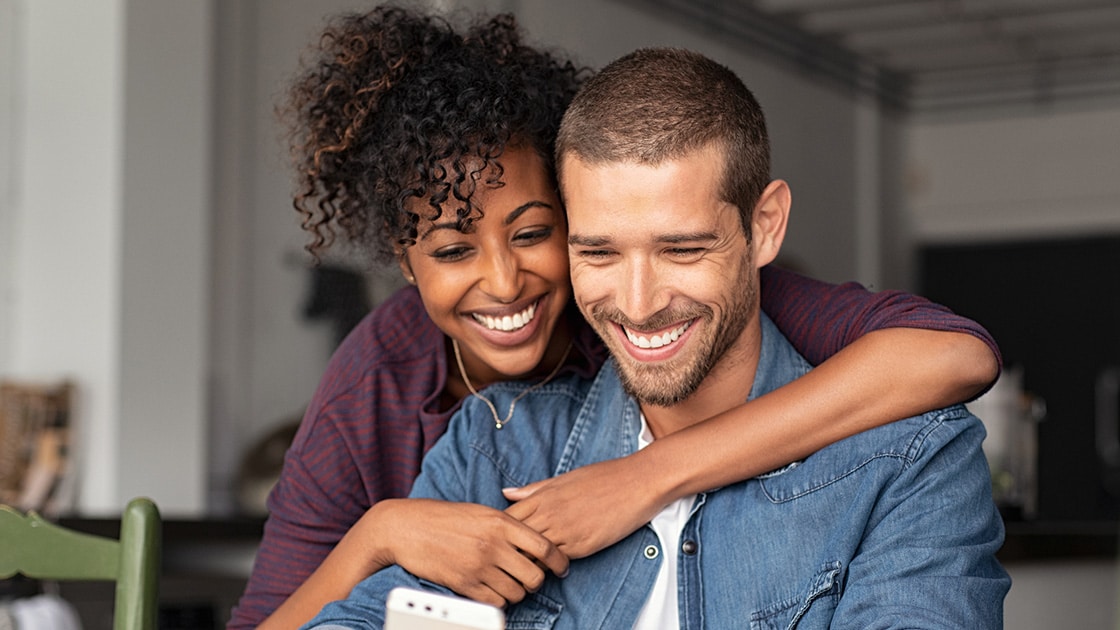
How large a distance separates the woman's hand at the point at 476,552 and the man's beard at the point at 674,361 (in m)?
0.22

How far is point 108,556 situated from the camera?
1.79 m

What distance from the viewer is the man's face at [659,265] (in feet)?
5.10

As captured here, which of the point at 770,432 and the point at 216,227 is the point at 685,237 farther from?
the point at 216,227

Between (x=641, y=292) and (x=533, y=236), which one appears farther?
(x=533, y=236)

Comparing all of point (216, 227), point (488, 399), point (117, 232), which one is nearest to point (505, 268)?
point (488, 399)

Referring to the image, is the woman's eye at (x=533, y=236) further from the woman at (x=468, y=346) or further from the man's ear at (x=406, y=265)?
the man's ear at (x=406, y=265)

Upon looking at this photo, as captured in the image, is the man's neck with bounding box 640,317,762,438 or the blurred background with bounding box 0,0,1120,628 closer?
the man's neck with bounding box 640,317,762,438

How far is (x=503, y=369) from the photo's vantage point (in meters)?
1.91

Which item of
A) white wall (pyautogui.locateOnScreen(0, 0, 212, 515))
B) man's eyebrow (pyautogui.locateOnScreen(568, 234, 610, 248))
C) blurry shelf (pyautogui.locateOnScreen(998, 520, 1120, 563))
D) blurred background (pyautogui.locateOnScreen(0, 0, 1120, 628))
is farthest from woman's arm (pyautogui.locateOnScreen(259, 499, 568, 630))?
white wall (pyautogui.locateOnScreen(0, 0, 212, 515))

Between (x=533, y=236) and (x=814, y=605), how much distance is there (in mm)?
632

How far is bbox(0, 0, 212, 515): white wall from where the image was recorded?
428 cm

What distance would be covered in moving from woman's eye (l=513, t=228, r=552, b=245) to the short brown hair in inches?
7.8

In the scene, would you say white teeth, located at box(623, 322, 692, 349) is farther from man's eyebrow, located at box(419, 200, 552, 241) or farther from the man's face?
man's eyebrow, located at box(419, 200, 552, 241)

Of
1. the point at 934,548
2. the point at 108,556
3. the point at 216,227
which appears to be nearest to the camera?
the point at 934,548
